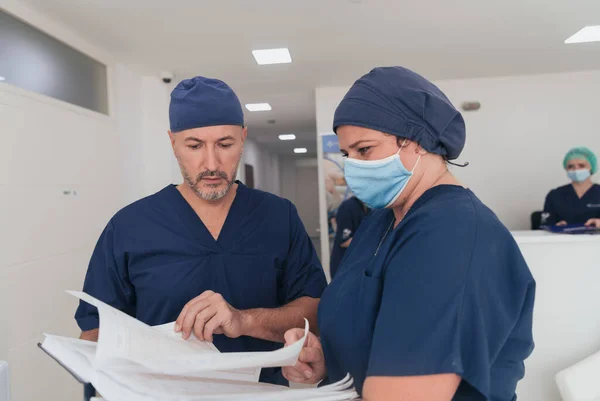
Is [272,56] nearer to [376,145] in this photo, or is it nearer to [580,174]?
[580,174]

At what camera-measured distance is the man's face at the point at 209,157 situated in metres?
1.15

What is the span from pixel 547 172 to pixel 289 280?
502 centimetres

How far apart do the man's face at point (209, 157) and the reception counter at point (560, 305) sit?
4.67ft

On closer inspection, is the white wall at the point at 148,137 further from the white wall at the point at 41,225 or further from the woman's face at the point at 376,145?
the woman's face at the point at 376,145

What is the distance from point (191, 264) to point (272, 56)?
3.31m

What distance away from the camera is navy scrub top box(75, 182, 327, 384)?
115 centimetres

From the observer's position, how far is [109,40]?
3.57 meters

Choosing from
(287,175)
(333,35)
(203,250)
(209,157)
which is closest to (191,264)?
(203,250)

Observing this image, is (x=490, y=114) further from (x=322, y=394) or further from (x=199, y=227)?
(x=322, y=394)

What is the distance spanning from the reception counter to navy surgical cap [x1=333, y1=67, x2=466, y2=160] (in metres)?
1.38

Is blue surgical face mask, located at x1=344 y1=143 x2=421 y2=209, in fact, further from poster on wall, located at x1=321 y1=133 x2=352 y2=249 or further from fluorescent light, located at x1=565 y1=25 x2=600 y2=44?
poster on wall, located at x1=321 y1=133 x2=352 y2=249

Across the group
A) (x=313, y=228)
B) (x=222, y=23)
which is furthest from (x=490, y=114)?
(x=313, y=228)

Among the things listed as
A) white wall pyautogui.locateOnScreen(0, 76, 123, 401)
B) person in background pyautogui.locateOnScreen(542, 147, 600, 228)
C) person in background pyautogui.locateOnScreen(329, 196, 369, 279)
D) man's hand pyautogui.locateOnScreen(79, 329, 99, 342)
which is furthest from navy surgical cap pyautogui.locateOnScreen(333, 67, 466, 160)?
person in background pyautogui.locateOnScreen(542, 147, 600, 228)

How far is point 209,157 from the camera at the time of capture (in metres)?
1.15
